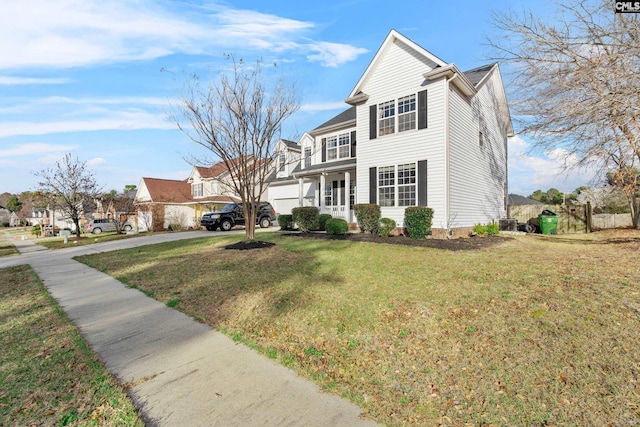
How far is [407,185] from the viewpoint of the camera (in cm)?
1324

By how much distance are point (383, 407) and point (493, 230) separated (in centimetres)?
1337

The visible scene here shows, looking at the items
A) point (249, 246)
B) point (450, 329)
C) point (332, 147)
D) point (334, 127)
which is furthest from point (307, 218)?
point (450, 329)

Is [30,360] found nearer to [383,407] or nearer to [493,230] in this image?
[383,407]

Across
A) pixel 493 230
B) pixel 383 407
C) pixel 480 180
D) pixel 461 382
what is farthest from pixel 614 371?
pixel 480 180

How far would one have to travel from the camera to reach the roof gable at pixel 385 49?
40.4 feet

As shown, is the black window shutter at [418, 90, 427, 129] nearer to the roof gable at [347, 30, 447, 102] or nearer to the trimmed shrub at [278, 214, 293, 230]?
the roof gable at [347, 30, 447, 102]

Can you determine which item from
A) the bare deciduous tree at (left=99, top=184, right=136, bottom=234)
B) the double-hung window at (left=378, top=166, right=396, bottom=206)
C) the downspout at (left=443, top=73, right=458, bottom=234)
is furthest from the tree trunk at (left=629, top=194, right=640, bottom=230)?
the bare deciduous tree at (left=99, top=184, right=136, bottom=234)

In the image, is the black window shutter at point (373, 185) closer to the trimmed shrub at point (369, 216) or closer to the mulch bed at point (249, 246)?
the trimmed shrub at point (369, 216)

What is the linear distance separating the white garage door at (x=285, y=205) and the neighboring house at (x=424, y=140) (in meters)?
6.79

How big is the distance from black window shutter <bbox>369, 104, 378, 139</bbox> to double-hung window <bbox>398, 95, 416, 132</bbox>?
117 cm

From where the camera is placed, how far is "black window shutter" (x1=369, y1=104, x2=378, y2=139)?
14367mm

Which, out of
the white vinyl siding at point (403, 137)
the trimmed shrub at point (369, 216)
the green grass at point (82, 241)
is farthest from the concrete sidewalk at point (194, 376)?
the green grass at point (82, 241)

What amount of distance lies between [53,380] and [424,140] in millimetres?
A: 12905

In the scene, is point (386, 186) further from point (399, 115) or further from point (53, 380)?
point (53, 380)
